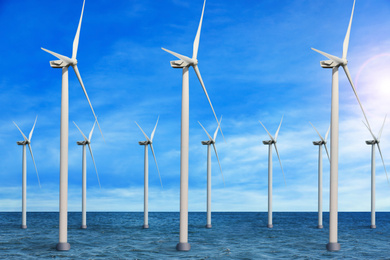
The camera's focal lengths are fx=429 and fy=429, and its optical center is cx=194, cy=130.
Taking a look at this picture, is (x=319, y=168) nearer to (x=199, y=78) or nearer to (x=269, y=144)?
(x=269, y=144)

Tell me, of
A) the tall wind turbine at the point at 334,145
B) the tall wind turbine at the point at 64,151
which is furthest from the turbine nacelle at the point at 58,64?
the tall wind turbine at the point at 334,145

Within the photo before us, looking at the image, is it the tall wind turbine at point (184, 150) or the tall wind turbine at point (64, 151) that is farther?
the tall wind turbine at point (64, 151)

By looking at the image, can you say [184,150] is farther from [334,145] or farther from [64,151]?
[334,145]

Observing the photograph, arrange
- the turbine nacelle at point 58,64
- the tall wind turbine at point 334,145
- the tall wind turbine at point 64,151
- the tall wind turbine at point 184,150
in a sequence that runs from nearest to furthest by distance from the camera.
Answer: the tall wind turbine at point 184,150 → the tall wind turbine at point 64,151 → the tall wind turbine at point 334,145 → the turbine nacelle at point 58,64

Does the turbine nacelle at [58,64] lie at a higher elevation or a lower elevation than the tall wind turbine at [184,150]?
→ higher

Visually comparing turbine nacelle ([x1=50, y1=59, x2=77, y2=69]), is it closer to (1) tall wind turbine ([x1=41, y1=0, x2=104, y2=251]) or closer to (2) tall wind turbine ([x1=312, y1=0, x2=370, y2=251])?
(1) tall wind turbine ([x1=41, y1=0, x2=104, y2=251])

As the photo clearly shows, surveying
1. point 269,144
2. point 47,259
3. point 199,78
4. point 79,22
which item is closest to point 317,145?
point 269,144

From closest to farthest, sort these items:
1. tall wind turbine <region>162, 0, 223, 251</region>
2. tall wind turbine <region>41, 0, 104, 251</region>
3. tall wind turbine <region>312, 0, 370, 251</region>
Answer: tall wind turbine <region>162, 0, 223, 251</region>
tall wind turbine <region>41, 0, 104, 251</region>
tall wind turbine <region>312, 0, 370, 251</region>

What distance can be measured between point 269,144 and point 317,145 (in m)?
8.29

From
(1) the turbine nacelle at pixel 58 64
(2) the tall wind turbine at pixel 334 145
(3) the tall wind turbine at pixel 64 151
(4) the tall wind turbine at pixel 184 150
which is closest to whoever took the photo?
(4) the tall wind turbine at pixel 184 150

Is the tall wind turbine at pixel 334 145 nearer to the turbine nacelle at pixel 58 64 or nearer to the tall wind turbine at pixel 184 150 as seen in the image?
the tall wind turbine at pixel 184 150

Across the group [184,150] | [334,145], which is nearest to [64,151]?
[184,150]

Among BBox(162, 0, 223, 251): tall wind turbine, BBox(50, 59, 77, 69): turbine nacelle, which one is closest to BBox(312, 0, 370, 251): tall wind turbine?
BBox(162, 0, 223, 251): tall wind turbine

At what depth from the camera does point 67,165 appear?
38250mm
